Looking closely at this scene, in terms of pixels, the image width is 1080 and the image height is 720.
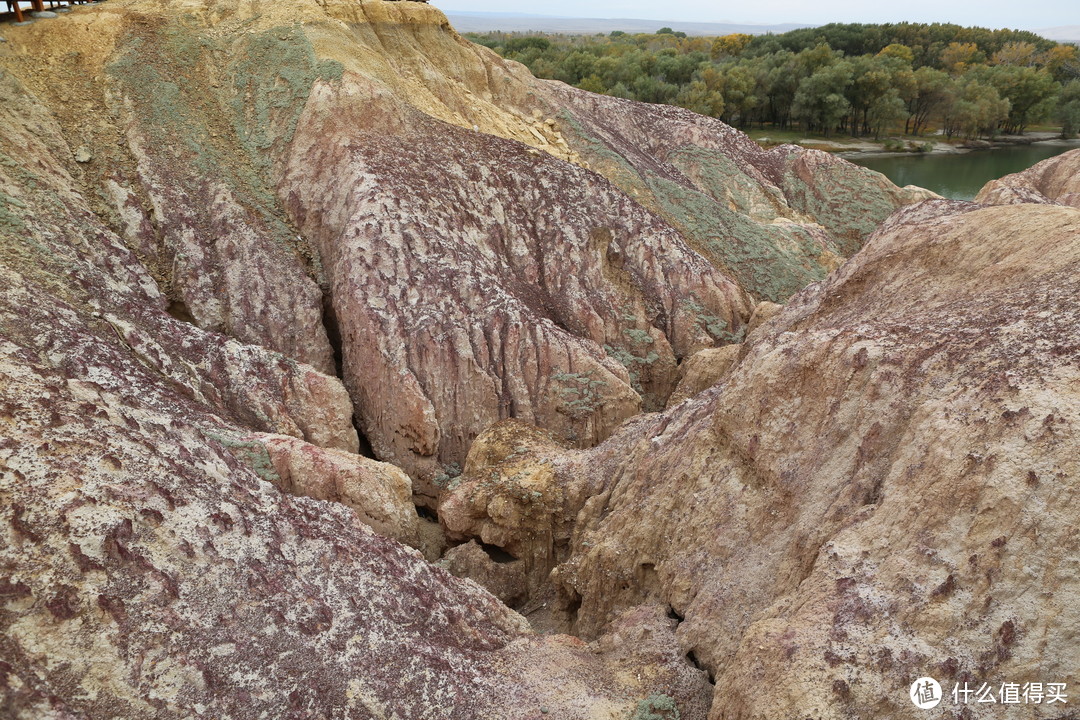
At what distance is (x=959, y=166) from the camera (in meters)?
56.8

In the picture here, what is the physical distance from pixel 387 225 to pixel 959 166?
58.5 m

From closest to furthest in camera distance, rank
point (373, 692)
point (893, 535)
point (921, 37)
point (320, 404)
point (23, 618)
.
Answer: point (23, 618), point (893, 535), point (373, 692), point (320, 404), point (921, 37)

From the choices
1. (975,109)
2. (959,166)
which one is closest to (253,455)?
(959,166)

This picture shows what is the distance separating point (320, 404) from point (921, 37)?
3971 inches

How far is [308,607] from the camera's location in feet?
27.0

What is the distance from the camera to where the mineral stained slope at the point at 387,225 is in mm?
16375

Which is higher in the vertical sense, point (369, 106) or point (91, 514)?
point (369, 106)

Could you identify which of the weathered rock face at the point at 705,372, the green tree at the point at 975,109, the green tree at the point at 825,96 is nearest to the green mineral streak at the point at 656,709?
the weathered rock face at the point at 705,372

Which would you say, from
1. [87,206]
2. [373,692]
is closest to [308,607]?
[373,692]

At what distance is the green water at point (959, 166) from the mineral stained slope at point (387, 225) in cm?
3202

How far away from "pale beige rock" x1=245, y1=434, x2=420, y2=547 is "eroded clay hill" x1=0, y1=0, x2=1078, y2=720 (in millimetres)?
65

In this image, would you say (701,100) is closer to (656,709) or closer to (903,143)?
(903,143)

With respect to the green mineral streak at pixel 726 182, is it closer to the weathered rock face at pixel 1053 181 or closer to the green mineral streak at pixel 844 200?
the green mineral streak at pixel 844 200

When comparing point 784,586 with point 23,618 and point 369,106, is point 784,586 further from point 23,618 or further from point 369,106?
point 369,106
